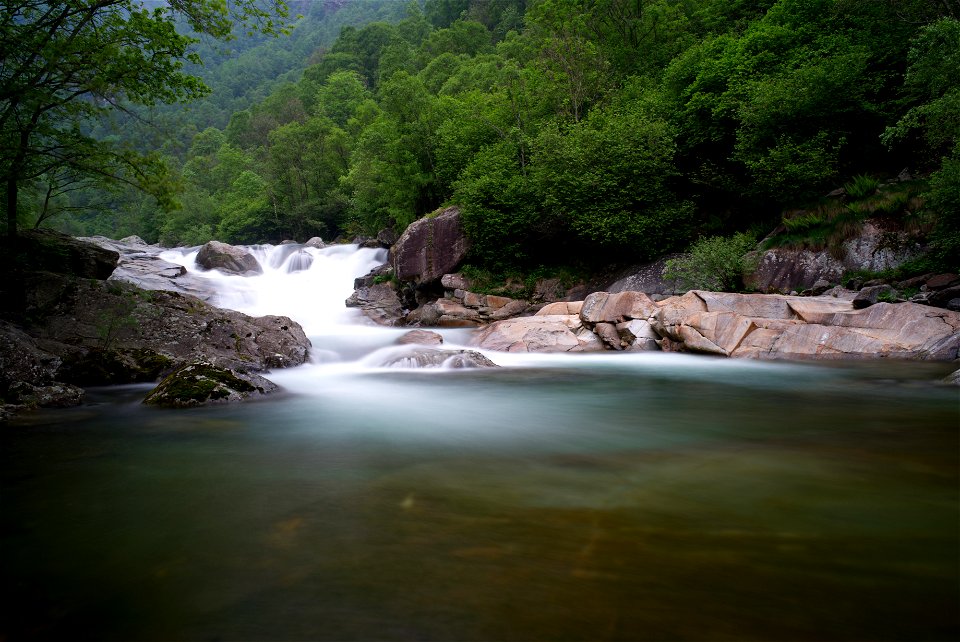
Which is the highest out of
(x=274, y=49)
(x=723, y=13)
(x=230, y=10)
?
(x=274, y=49)

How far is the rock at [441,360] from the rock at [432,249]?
11.9m

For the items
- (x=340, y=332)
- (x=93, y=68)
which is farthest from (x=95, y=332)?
(x=340, y=332)

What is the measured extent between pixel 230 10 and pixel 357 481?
9365 millimetres

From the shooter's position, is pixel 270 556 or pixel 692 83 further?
pixel 692 83

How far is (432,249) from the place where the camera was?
24.9m

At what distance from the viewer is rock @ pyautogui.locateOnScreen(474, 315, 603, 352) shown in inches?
615

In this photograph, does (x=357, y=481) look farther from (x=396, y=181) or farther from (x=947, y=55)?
(x=396, y=181)

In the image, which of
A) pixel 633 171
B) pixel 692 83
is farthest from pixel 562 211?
pixel 692 83

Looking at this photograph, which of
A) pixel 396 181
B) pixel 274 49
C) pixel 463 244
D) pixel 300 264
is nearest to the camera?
pixel 463 244

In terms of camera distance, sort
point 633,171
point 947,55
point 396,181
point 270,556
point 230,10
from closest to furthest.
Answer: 1. point 270,556
2. point 230,10
3. point 947,55
4. point 633,171
5. point 396,181

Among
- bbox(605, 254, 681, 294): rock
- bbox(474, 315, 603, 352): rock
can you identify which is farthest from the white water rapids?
bbox(605, 254, 681, 294): rock

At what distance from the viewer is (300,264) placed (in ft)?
104

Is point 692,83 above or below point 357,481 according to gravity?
above

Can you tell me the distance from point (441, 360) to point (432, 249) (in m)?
12.9
